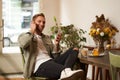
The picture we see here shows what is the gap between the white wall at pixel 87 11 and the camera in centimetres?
376

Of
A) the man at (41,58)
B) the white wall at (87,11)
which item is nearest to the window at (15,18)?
the white wall at (87,11)

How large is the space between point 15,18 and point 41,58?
251 cm

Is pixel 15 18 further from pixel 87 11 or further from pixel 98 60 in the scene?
pixel 98 60

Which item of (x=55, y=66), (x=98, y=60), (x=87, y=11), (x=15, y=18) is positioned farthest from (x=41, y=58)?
(x=15, y=18)

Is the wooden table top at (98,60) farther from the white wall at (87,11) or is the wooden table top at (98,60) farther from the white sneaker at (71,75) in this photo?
the white wall at (87,11)

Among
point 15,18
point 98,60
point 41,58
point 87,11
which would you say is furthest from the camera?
point 15,18

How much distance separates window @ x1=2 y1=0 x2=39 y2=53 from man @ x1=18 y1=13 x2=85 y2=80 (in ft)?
7.26

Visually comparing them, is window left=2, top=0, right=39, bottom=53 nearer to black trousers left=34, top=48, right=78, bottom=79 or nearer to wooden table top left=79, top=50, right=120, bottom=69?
black trousers left=34, top=48, right=78, bottom=79

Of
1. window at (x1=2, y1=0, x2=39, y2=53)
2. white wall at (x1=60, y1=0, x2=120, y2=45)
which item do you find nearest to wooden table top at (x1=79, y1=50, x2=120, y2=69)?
white wall at (x1=60, y1=0, x2=120, y2=45)

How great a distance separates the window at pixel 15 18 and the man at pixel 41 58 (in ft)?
7.26

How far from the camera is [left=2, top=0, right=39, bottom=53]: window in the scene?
5.21 metres

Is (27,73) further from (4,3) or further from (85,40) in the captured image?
(4,3)

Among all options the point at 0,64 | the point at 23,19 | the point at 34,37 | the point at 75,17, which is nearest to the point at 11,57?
the point at 0,64

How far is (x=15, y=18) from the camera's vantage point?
17.4 ft
